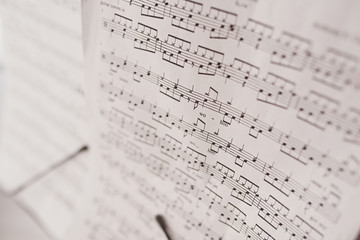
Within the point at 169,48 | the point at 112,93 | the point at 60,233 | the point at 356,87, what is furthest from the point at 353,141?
the point at 60,233

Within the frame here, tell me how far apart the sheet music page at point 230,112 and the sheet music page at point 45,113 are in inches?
5.7

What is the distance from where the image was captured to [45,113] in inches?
43.0

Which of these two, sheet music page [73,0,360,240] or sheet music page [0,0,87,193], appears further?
sheet music page [0,0,87,193]

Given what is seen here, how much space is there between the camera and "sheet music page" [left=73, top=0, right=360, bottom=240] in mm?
490

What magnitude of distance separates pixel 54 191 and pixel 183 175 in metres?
0.59

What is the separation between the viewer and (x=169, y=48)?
0.64m

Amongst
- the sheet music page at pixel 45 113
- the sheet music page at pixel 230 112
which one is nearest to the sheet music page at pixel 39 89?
the sheet music page at pixel 45 113

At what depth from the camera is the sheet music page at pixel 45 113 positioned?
924 mm

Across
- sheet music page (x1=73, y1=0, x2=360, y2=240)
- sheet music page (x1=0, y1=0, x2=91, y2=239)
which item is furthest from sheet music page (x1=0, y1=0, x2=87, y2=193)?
sheet music page (x1=73, y1=0, x2=360, y2=240)

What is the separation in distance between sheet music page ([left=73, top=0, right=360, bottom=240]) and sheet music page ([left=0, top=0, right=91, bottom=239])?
145 mm

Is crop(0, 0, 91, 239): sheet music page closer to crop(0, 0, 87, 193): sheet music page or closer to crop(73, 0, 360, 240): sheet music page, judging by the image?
crop(0, 0, 87, 193): sheet music page

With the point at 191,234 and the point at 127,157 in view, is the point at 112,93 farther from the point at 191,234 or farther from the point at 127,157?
the point at 191,234

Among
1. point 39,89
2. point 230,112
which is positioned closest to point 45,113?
point 39,89

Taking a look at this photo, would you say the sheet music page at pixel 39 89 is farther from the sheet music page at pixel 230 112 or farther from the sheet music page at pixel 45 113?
the sheet music page at pixel 230 112
